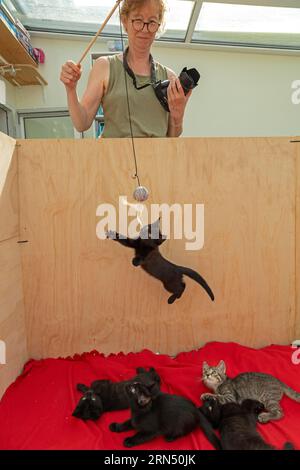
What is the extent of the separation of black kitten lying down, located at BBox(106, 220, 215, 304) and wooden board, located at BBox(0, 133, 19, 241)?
311mm

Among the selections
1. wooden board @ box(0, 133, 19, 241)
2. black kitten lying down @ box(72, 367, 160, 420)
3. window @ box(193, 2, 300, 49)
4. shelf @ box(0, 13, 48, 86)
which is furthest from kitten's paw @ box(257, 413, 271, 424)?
window @ box(193, 2, 300, 49)

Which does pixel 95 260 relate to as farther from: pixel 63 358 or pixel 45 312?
pixel 63 358

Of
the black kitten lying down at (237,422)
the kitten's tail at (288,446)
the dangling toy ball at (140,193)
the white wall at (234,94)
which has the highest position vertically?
the white wall at (234,94)

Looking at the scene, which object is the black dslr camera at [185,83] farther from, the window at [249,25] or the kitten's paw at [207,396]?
the window at [249,25]

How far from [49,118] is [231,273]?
2.24 meters

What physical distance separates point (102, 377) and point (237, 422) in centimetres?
39

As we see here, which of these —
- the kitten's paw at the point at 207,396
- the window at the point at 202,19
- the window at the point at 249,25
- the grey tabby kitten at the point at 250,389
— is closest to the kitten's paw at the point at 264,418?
the grey tabby kitten at the point at 250,389

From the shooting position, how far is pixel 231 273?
103 centimetres

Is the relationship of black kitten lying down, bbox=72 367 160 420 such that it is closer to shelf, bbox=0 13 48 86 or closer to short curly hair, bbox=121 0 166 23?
short curly hair, bbox=121 0 166 23

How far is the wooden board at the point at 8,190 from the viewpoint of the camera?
33.1 inches

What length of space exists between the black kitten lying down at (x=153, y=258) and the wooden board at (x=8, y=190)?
1.02 feet

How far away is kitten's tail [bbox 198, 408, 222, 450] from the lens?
26.1 inches

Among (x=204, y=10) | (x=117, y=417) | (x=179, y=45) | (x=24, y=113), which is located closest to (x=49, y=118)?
(x=24, y=113)

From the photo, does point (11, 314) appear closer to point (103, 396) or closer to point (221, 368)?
point (103, 396)
